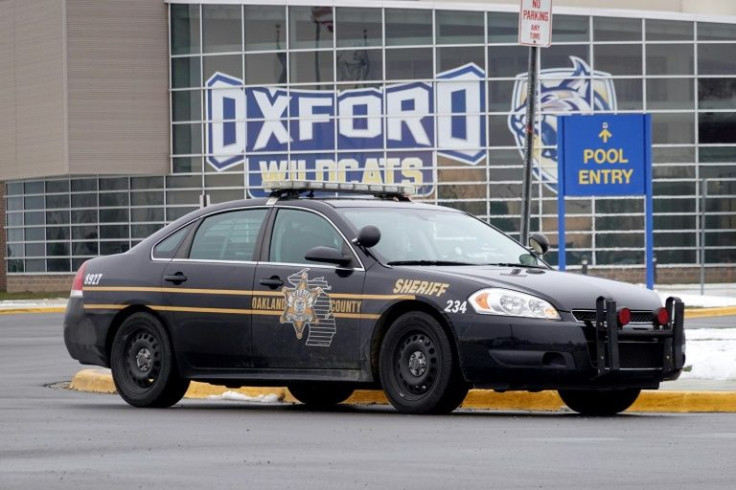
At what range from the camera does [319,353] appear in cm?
1201

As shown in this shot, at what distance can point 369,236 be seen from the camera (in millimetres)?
11836

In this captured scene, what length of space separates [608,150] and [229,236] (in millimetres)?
15086

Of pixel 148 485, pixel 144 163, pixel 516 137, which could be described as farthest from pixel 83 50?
pixel 148 485

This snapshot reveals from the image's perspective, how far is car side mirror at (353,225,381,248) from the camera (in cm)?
1184

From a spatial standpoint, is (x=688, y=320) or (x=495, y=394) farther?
(x=688, y=320)

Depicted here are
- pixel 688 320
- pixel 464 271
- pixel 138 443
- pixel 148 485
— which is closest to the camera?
pixel 148 485

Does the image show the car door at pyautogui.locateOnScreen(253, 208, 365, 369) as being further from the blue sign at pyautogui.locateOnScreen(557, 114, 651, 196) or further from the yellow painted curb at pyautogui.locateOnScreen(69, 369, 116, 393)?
the blue sign at pyautogui.locateOnScreen(557, 114, 651, 196)

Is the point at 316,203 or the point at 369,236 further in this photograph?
the point at 316,203

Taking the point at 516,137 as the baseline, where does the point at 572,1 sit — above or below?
above

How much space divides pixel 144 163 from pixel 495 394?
126ft

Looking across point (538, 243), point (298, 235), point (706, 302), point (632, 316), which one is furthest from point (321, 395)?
point (706, 302)

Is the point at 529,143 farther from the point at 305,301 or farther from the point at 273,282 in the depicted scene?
the point at 305,301

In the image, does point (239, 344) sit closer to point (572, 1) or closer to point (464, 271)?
point (464, 271)

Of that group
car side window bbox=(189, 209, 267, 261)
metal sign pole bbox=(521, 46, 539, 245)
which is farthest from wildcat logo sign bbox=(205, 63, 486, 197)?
car side window bbox=(189, 209, 267, 261)
